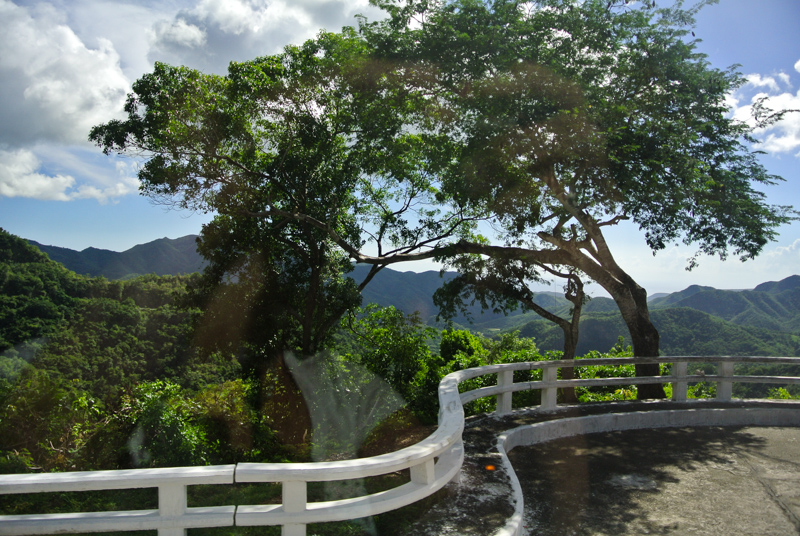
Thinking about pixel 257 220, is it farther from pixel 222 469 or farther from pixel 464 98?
pixel 222 469

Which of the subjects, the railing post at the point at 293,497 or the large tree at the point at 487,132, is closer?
the railing post at the point at 293,497

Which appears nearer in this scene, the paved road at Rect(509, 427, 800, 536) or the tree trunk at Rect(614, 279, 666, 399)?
the paved road at Rect(509, 427, 800, 536)

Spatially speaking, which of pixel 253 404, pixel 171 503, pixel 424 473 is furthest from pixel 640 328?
pixel 171 503

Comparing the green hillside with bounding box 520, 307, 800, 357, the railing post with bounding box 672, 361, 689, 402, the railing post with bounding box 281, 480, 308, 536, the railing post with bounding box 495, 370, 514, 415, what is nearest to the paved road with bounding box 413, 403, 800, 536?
the railing post with bounding box 495, 370, 514, 415

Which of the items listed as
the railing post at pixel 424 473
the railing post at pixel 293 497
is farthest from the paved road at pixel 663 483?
the railing post at pixel 293 497

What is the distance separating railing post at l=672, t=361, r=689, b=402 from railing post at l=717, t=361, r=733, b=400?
631 mm

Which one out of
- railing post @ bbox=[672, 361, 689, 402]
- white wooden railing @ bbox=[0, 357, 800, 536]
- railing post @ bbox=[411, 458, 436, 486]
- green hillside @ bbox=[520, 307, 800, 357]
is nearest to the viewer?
white wooden railing @ bbox=[0, 357, 800, 536]

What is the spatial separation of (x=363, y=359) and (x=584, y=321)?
336ft

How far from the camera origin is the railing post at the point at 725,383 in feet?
29.3

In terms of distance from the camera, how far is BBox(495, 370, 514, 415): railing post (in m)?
7.29

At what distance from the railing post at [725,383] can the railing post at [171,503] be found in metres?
8.82

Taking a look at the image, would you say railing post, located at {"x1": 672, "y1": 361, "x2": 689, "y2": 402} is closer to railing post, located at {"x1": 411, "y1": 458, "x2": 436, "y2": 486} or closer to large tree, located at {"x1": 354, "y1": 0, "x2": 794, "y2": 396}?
large tree, located at {"x1": 354, "y1": 0, "x2": 794, "y2": 396}

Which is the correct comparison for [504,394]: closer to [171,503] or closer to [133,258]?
[171,503]

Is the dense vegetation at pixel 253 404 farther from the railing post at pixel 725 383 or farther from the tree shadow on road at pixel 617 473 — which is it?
the railing post at pixel 725 383
